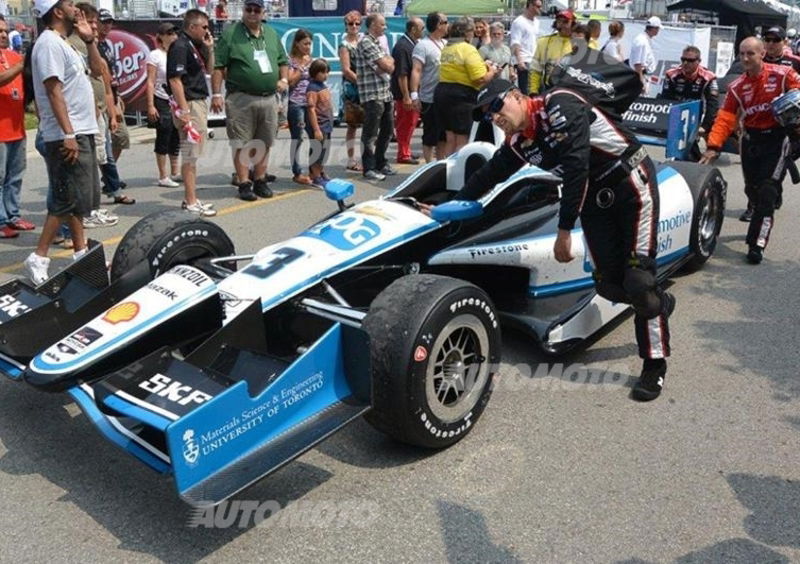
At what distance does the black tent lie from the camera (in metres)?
23.8

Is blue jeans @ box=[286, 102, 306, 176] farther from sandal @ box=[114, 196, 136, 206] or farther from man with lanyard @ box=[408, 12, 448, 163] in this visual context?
sandal @ box=[114, 196, 136, 206]

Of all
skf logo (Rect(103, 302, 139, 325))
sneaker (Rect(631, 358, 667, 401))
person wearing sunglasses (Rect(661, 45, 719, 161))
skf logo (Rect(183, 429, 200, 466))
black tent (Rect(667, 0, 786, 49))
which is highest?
black tent (Rect(667, 0, 786, 49))

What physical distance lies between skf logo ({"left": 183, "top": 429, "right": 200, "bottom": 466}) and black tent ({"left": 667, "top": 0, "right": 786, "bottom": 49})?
24.1 meters

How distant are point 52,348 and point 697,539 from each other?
2643 mm

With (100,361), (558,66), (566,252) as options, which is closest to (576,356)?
(566,252)

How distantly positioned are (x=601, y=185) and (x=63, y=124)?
3.50 m

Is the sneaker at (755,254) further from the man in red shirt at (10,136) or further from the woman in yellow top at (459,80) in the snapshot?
the man in red shirt at (10,136)

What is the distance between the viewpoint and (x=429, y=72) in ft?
30.6

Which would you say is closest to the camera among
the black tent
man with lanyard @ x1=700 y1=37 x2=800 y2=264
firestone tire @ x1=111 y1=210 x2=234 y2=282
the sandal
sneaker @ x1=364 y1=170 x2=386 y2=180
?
firestone tire @ x1=111 y1=210 x2=234 y2=282

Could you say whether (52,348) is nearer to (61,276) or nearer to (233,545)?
(61,276)

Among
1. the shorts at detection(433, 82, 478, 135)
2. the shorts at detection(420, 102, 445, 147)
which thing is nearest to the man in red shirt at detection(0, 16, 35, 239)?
the shorts at detection(433, 82, 478, 135)

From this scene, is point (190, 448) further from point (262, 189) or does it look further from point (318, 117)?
point (318, 117)

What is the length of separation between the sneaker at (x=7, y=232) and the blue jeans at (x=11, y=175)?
Answer: 0.27 ft

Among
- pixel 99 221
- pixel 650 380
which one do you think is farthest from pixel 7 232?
pixel 650 380
